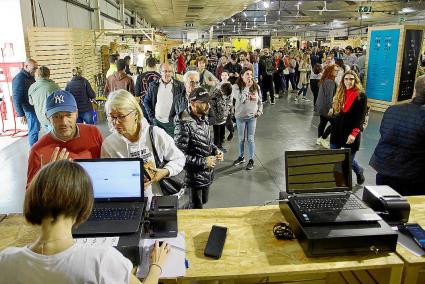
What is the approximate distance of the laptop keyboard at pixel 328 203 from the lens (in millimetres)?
1920

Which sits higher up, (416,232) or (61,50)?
(61,50)

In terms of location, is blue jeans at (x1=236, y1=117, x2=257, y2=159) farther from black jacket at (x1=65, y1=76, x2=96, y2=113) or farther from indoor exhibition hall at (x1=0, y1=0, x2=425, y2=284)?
black jacket at (x1=65, y1=76, x2=96, y2=113)

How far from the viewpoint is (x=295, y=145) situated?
6.54 m

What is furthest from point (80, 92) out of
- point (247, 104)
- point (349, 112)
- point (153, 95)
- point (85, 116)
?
point (349, 112)

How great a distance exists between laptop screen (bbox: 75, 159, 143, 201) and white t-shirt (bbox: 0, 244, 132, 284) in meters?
0.74

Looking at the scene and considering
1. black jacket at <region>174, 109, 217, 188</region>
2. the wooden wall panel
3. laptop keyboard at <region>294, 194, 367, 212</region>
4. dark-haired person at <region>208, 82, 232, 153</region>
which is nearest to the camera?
laptop keyboard at <region>294, 194, 367, 212</region>

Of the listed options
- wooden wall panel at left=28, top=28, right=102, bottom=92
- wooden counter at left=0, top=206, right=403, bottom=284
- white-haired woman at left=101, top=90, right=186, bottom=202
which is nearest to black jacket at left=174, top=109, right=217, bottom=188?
white-haired woman at left=101, top=90, right=186, bottom=202

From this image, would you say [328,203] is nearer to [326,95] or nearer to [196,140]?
[196,140]

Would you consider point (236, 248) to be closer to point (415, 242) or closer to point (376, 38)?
point (415, 242)

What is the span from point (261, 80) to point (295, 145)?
5.07 m

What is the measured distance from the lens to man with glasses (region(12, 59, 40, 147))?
228 inches

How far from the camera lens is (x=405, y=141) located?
2791 millimetres

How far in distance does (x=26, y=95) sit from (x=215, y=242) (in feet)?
17.4

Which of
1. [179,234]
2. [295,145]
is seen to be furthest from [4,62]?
[179,234]
